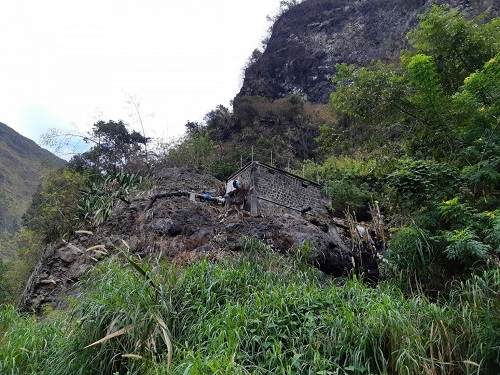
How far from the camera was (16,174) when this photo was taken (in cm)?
4150

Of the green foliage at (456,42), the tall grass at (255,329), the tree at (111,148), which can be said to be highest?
the tree at (111,148)

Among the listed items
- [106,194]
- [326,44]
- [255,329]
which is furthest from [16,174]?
[255,329]

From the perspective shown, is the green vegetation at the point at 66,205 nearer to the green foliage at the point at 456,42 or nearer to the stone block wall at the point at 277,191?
the stone block wall at the point at 277,191

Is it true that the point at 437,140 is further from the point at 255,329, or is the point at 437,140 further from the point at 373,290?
the point at 255,329

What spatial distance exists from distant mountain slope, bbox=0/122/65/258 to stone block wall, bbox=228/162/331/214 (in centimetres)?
1047

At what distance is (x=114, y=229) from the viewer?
529 inches

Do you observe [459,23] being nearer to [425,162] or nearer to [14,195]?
[425,162]

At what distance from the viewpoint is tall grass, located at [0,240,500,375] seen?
4.10m

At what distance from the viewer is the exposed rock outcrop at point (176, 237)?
364 inches

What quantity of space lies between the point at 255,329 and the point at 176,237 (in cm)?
624

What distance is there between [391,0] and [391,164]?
3813 centimetres

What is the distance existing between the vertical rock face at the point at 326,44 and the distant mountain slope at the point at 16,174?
20.7 m

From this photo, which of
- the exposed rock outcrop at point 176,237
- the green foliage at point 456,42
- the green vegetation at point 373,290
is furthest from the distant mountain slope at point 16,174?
the green foliage at point 456,42

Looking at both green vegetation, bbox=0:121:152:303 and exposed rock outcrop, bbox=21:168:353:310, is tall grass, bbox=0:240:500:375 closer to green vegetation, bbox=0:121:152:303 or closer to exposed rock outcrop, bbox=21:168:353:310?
exposed rock outcrop, bbox=21:168:353:310
